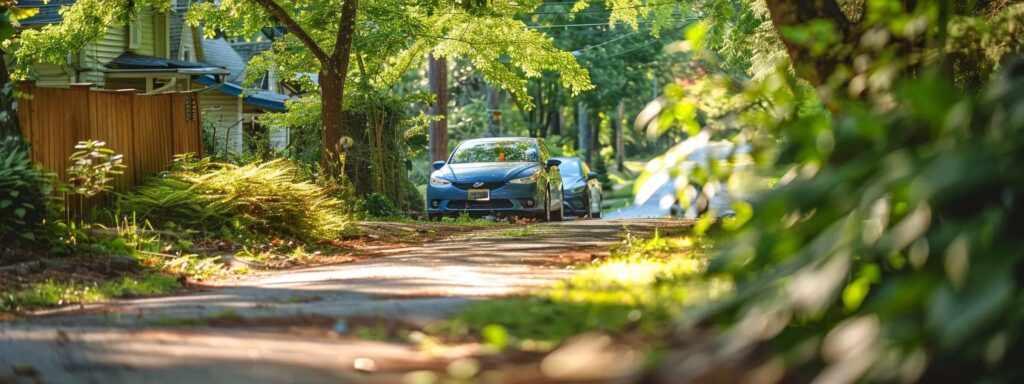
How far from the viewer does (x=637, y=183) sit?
18.6 ft

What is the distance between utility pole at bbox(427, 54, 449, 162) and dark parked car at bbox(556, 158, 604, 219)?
4963 mm

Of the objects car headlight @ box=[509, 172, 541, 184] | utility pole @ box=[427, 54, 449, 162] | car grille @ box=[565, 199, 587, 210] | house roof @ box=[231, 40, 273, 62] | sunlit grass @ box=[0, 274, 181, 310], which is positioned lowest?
sunlit grass @ box=[0, 274, 181, 310]

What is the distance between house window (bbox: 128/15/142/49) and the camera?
32188mm

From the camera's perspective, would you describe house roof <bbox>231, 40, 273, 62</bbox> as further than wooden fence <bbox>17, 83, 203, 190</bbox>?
Yes

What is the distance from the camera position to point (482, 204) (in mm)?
21781

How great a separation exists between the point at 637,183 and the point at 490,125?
152ft

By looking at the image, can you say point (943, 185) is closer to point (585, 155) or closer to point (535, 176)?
point (535, 176)

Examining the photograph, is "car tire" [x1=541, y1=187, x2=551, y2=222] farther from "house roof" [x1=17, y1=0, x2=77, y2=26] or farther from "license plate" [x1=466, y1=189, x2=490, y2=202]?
"house roof" [x1=17, y1=0, x2=77, y2=26]

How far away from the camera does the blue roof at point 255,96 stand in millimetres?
34906

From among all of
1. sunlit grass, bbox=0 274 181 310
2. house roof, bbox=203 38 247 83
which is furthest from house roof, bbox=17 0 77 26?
sunlit grass, bbox=0 274 181 310

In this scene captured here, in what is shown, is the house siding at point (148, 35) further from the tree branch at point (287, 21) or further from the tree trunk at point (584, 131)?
the tree trunk at point (584, 131)

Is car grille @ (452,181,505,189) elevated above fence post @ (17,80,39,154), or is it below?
below

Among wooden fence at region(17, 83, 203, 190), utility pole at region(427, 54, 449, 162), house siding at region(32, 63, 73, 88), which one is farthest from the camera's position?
utility pole at region(427, 54, 449, 162)

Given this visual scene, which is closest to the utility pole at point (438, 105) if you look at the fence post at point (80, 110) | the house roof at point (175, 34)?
the house roof at point (175, 34)
